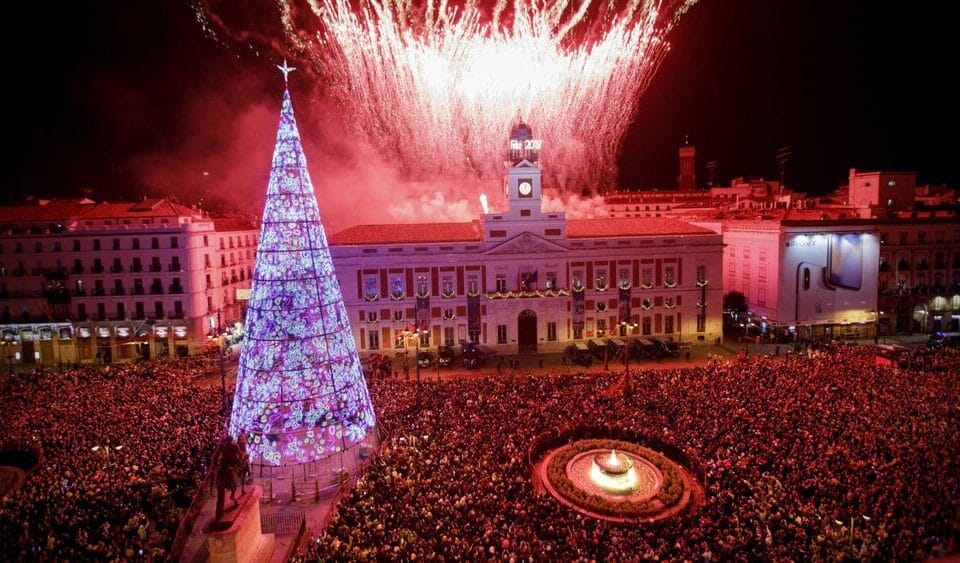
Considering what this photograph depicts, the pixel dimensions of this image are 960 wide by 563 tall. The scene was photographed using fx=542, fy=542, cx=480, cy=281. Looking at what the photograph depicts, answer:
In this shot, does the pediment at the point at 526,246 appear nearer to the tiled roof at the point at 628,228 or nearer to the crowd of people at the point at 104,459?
the tiled roof at the point at 628,228

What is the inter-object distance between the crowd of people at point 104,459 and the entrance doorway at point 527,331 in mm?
25081

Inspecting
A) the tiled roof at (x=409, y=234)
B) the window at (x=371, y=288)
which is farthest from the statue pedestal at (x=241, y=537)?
the tiled roof at (x=409, y=234)

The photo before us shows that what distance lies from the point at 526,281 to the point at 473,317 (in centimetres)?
565

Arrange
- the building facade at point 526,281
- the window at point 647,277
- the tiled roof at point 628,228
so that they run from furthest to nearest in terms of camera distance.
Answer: the tiled roof at point 628,228 < the window at point 647,277 < the building facade at point 526,281

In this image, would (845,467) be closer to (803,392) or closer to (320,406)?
(803,392)

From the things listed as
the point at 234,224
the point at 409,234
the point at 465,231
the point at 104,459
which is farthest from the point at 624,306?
the point at 234,224

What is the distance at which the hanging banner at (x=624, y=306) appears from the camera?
4844cm

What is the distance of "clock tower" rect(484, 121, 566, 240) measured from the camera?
47.6m

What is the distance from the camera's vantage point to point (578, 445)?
2456 cm

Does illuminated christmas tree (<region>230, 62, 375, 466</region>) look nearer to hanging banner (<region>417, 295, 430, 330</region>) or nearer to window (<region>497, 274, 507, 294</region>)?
hanging banner (<region>417, 295, 430, 330</region>)

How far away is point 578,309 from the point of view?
158 feet

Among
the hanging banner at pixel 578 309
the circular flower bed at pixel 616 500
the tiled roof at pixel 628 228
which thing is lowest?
the circular flower bed at pixel 616 500

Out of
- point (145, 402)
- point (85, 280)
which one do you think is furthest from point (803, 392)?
point (85, 280)

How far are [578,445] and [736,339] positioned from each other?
32043mm
